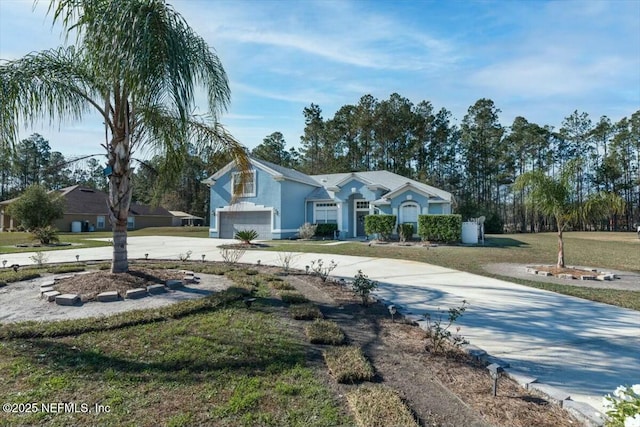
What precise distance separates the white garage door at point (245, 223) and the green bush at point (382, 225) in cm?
754

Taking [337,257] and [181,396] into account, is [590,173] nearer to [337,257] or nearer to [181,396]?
[337,257]

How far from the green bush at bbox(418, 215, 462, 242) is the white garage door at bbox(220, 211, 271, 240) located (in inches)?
421

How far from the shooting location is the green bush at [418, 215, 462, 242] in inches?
762

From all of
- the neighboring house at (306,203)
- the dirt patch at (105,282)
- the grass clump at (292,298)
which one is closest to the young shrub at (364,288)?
the grass clump at (292,298)

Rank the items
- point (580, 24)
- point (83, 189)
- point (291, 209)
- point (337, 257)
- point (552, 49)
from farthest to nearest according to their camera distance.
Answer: point (83, 189)
point (291, 209)
point (337, 257)
point (552, 49)
point (580, 24)

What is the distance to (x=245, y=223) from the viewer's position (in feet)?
84.5

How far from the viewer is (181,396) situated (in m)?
2.87

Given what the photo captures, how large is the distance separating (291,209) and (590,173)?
41.3 metres

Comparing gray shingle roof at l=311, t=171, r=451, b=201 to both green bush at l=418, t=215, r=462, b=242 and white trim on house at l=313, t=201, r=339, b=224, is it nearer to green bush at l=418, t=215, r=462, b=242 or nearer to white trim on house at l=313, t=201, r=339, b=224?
white trim on house at l=313, t=201, r=339, b=224

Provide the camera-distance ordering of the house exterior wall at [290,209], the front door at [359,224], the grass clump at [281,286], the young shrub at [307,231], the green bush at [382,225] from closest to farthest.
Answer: the grass clump at [281,286], the green bush at [382,225], the young shrub at [307,231], the house exterior wall at [290,209], the front door at [359,224]

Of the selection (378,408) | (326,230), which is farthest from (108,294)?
(326,230)

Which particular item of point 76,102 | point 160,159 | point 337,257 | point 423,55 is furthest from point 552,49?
point 76,102

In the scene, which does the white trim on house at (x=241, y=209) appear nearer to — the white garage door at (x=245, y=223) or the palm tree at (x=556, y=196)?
the white garage door at (x=245, y=223)

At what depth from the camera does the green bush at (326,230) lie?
24188 millimetres
